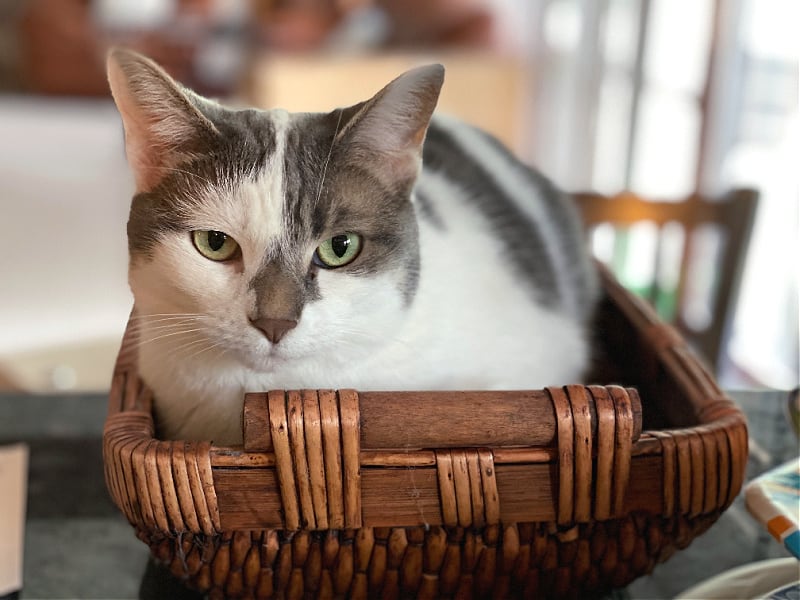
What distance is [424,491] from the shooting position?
0.53 meters

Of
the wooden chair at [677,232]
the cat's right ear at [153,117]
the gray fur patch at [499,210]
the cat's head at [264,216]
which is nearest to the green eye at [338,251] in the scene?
the cat's head at [264,216]

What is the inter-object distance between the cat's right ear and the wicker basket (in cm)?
18

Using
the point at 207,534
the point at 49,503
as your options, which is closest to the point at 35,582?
the point at 49,503

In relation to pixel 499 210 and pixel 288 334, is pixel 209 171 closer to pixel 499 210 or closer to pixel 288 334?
pixel 288 334

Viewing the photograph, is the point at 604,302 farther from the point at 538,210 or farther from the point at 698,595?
the point at 698,595

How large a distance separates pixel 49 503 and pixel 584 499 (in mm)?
469

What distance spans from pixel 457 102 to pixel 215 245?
1901 millimetres

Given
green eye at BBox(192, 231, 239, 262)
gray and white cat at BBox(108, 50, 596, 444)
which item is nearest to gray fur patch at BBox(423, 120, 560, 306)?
gray and white cat at BBox(108, 50, 596, 444)

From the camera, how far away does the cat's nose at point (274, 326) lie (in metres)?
0.55

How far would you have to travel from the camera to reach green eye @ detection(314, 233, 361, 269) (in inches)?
23.0

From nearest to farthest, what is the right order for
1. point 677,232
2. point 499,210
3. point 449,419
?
point 449,419 < point 499,210 < point 677,232

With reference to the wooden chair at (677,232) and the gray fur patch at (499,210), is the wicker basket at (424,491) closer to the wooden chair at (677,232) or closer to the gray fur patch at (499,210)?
the gray fur patch at (499,210)

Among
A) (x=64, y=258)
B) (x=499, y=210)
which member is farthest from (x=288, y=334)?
(x=64, y=258)

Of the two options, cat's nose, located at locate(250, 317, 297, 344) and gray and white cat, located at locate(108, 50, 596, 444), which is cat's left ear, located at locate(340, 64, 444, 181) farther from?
cat's nose, located at locate(250, 317, 297, 344)
